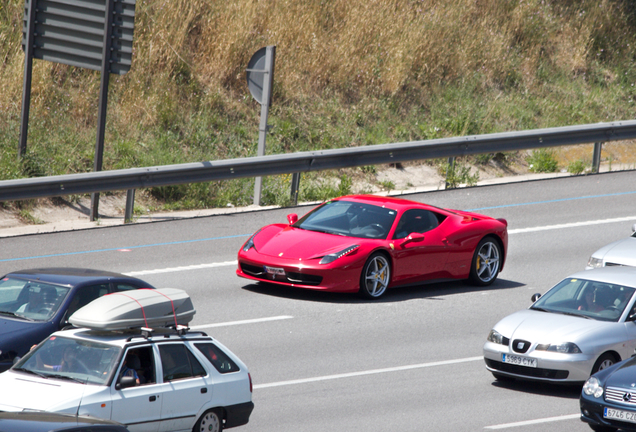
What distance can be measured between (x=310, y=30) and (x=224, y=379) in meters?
19.2

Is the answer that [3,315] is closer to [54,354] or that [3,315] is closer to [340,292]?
[54,354]

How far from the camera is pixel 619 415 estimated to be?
9367 mm

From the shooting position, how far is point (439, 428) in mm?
9789

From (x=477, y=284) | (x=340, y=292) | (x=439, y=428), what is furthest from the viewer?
(x=477, y=284)

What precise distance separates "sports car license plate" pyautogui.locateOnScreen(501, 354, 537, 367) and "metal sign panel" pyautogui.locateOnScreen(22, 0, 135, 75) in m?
10.6

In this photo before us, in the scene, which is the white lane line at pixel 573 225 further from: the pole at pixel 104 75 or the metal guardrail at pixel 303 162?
the pole at pixel 104 75

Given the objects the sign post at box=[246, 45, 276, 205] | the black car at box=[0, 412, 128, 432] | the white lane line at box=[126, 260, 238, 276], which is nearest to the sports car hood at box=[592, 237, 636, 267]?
the white lane line at box=[126, 260, 238, 276]

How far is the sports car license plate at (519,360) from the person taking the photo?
11250 millimetres

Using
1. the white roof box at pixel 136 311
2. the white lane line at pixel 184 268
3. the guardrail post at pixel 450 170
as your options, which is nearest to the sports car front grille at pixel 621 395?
the white roof box at pixel 136 311

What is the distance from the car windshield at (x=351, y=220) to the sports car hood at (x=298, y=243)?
0.26 metres

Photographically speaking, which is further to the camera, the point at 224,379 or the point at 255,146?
the point at 255,146

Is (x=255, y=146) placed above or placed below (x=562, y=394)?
above

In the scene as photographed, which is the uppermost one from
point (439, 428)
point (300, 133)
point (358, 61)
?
point (358, 61)

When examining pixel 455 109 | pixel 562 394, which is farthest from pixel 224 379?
pixel 455 109
